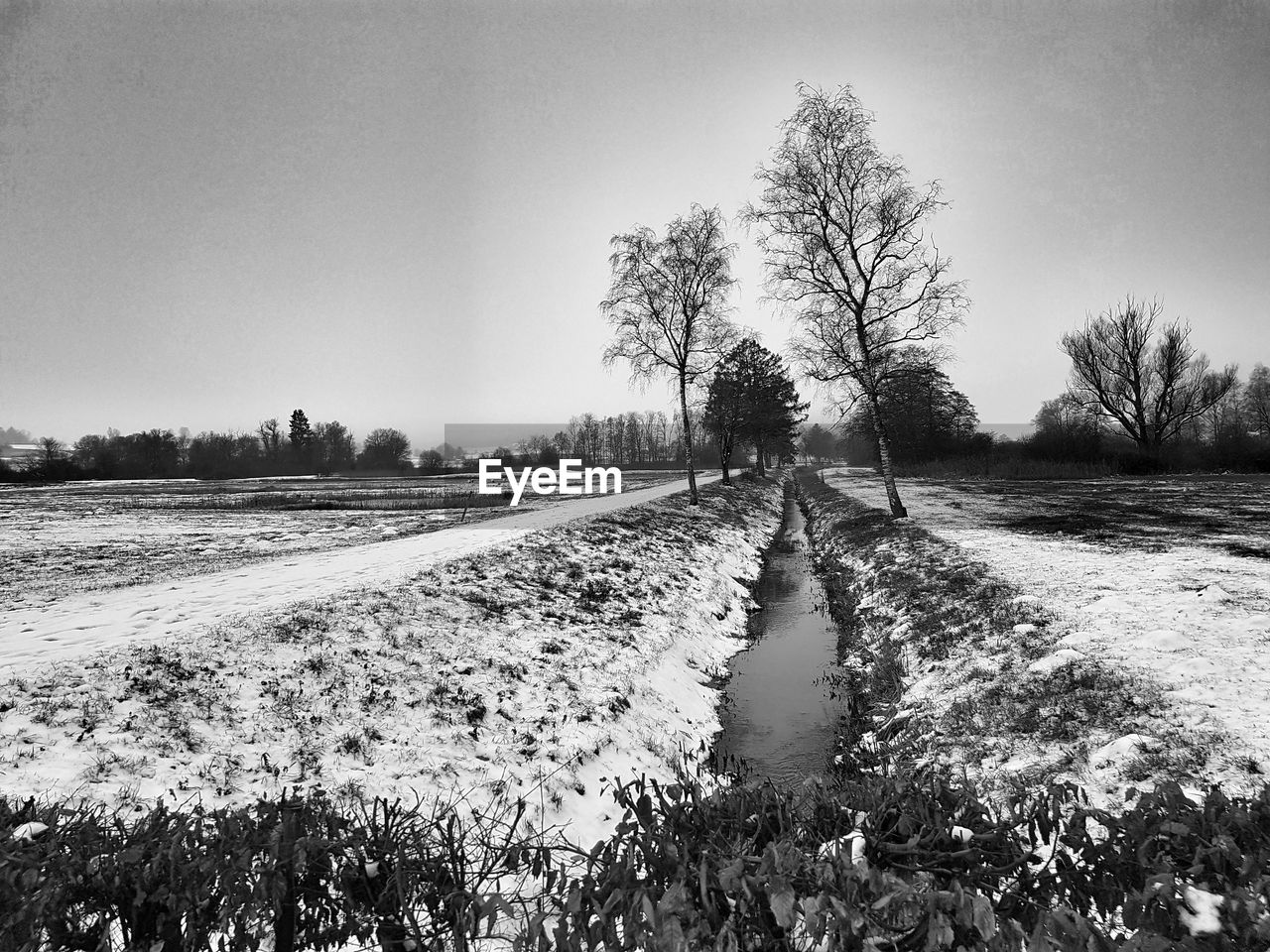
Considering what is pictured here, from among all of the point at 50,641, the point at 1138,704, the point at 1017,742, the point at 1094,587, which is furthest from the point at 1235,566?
the point at 50,641

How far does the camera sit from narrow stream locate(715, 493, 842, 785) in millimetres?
6344

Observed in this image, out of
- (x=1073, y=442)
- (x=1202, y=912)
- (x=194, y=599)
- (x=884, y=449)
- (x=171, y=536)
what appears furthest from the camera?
(x=1073, y=442)

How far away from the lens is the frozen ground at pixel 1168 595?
4703 millimetres

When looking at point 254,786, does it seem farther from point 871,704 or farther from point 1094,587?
point 1094,587

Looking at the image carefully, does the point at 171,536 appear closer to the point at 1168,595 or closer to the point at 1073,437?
the point at 1168,595

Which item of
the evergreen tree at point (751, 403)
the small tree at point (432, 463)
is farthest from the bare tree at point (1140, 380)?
the small tree at point (432, 463)

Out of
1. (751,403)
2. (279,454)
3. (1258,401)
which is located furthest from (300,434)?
(1258,401)

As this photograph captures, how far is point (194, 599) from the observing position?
7.96 m

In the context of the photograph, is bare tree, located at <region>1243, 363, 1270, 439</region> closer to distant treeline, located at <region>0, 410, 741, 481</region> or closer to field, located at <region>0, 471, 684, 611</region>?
distant treeline, located at <region>0, 410, 741, 481</region>

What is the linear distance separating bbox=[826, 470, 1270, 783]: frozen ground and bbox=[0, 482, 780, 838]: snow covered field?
470 centimetres

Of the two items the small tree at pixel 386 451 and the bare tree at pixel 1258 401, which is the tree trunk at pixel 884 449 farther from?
the small tree at pixel 386 451

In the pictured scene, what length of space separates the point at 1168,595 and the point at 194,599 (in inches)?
524

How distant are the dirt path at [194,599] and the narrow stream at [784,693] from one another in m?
5.67

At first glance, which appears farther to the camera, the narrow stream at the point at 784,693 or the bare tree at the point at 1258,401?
the bare tree at the point at 1258,401
